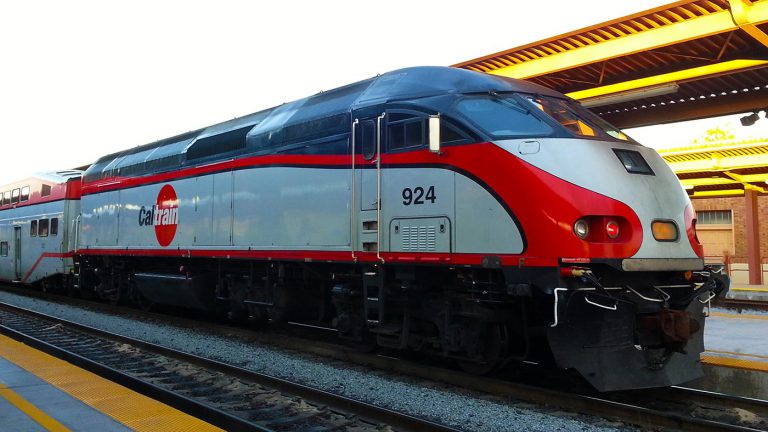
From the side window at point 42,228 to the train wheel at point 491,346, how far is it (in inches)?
635

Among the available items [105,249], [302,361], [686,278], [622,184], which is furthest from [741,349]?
[105,249]

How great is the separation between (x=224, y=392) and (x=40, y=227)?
15.1 metres

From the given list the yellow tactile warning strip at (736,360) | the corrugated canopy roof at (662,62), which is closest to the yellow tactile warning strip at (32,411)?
the yellow tactile warning strip at (736,360)

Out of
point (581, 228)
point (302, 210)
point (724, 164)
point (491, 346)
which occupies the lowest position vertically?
point (491, 346)

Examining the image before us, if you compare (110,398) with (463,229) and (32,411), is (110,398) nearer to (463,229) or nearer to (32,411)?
(32,411)

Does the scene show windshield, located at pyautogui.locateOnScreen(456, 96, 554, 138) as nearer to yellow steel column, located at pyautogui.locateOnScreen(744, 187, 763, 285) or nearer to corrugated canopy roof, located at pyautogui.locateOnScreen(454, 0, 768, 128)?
corrugated canopy roof, located at pyautogui.locateOnScreen(454, 0, 768, 128)

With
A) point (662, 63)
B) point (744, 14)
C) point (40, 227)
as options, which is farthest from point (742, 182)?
point (40, 227)

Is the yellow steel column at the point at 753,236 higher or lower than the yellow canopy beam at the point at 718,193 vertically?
lower

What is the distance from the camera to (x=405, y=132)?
7.13 metres

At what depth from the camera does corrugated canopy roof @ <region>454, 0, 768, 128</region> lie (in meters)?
9.66

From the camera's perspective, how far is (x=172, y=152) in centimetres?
1209

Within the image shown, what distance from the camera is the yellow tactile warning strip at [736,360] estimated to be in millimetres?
7109

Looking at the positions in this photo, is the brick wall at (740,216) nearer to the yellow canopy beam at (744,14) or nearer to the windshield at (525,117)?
the yellow canopy beam at (744,14)

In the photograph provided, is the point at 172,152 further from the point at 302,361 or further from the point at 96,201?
the point at 302,361
